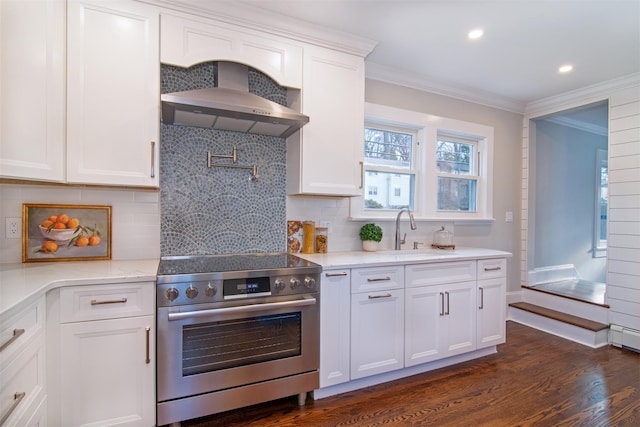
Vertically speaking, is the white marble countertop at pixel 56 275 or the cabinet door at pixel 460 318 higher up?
the white marble countertop at pixel 56 275

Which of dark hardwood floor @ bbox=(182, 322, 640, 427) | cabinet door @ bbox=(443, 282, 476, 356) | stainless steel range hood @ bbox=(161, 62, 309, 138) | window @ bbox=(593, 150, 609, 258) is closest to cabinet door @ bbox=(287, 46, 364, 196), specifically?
stainless steel range hood @ bbox=(161, 62, 309, 138)

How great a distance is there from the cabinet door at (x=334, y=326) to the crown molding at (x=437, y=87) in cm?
194

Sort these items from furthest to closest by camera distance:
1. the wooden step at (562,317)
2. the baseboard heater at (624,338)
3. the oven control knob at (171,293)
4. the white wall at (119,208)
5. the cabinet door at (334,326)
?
the wooden step at (562,317) < the baseboard heater at (624,338) < the cabinet door at (334,326) < the white wall at (119,208) < the oven control knob at (171,293)

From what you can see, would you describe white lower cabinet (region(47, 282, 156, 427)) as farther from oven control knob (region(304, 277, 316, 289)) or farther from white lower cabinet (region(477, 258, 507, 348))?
white lower cabinet (region(477, 258, 507, 348))

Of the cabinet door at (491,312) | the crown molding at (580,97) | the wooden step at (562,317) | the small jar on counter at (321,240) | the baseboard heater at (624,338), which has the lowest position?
the baseboard heater at (624,338)

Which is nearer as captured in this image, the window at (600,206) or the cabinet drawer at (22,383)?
the cabinet drawer at (22,383)

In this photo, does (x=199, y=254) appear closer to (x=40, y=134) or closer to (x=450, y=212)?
(x=40, y=134)

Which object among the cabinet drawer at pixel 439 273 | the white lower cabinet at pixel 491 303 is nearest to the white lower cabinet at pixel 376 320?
the cabinet drawer at pixel 439 273

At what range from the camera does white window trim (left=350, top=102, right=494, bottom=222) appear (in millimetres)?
2966

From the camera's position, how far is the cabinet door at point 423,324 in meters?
2.34

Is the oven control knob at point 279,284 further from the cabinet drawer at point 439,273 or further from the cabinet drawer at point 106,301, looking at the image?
the cabinet drawer at point 439,273

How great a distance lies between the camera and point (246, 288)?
1817 millimetres

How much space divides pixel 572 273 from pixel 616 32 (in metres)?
3.40

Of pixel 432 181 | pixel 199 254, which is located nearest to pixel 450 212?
pixel 432 181
